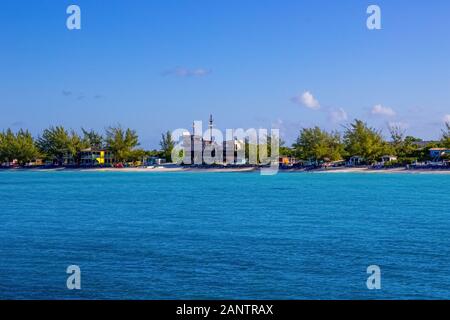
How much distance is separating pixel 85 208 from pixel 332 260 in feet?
102

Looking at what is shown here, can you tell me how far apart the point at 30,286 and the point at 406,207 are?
35.9 meters

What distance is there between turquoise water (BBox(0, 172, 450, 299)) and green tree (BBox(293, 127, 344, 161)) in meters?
88.7

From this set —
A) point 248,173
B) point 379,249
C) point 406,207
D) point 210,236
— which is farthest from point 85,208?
point 248,173

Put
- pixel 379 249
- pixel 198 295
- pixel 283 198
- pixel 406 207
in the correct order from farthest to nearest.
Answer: pixel 283 198 → pixel 406 207 → pixel 379 249 → pixel 198 295

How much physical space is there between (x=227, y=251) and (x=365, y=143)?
357 ft

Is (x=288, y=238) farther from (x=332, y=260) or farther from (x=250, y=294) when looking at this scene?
(x=250, y=294)

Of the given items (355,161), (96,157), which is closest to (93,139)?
(96,157)

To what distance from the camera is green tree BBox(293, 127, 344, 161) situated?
138625mm

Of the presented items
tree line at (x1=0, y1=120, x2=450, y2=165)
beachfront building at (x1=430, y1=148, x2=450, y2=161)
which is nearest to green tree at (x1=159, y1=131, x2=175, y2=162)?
tree line at (x1=0, y1=120, x2=450, y2=165)

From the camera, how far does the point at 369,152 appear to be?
5153 inches

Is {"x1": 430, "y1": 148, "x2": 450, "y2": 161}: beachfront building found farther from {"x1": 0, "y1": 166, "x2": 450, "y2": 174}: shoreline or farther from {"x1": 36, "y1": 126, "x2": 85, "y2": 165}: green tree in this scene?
{"x1": 36, "y1": 126, "x2": 85, "y2": 165}: green tree

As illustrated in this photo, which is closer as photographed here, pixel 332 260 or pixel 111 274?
pixel 111 274

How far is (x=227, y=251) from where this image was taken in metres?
27.6

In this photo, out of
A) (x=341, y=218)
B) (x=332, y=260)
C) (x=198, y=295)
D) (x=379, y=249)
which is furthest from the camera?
(x=341, y=218)
